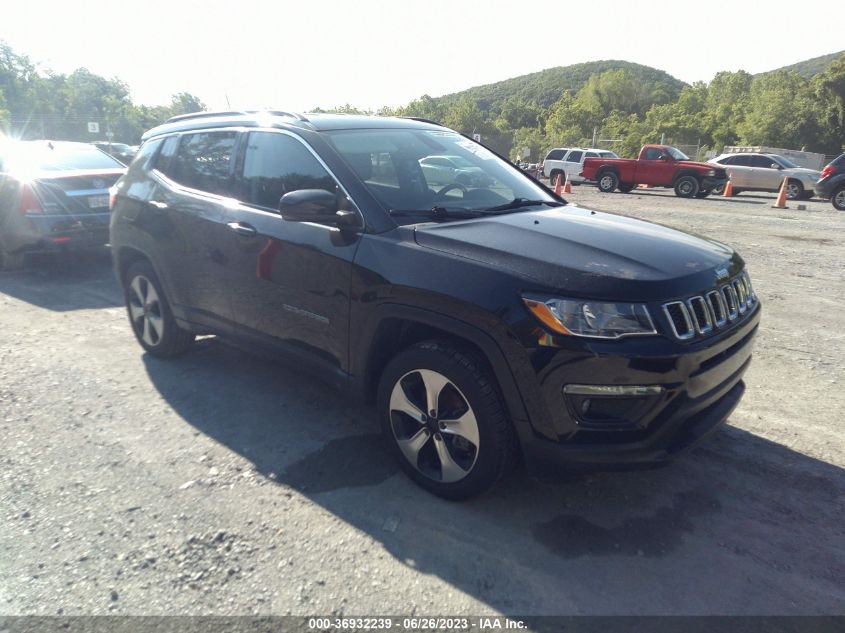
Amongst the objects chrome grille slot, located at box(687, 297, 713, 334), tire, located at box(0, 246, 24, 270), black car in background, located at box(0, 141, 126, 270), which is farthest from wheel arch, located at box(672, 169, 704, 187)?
chrome grille slot, located at box(687, 297, 713, 334)

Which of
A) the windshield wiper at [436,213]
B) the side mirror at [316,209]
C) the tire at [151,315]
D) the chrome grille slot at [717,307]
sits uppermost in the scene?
the side mirror at [316,209]

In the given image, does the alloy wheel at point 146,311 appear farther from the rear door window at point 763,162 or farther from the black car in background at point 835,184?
the rear door window at point 763,162

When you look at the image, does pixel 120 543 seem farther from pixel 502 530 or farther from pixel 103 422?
pixel 502 530

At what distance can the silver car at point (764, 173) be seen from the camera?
67.8 ft

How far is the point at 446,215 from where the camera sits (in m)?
3.27

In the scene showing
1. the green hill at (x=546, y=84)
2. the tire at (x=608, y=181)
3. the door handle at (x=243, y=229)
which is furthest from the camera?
the green hill at (x=546, y=84)

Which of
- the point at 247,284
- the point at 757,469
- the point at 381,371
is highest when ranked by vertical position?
the point at 247,284

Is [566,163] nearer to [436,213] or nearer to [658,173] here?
[658,173]

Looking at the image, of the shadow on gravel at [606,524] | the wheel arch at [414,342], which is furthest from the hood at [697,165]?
the wheel arch at [414,342]

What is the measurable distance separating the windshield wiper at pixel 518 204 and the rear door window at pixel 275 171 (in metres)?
0.92

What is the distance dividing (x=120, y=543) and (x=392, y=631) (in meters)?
1.35

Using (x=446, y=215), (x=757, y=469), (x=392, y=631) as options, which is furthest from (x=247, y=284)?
(x=757, y=469)

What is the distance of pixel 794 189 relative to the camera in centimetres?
2083

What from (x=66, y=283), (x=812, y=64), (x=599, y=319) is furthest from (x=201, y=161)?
(x=812, y=64)
